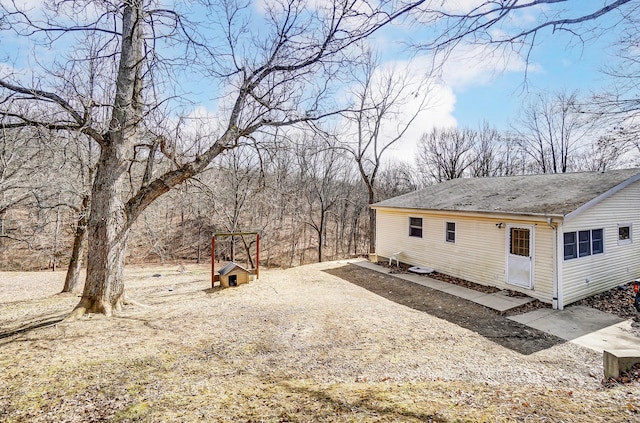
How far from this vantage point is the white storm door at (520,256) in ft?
25.8

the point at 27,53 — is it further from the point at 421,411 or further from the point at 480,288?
the point at 480,288

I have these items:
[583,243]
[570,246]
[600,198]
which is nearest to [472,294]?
[570,246]

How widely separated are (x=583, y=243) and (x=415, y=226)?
496 cm

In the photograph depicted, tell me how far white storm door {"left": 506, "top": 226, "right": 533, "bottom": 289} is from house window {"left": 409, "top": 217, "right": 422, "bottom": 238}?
11.1 feet

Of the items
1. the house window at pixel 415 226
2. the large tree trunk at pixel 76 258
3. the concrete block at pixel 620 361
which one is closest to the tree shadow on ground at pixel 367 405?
the concrete block at pixel 620 361

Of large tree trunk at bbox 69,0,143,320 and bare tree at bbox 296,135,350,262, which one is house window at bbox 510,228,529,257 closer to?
large tree trunk at bbox 69,0,143,320

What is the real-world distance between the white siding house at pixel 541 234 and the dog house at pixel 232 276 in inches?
253

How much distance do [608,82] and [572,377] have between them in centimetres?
588

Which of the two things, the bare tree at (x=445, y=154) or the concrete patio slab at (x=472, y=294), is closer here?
the concrete patio slab at (x=472, y=294)

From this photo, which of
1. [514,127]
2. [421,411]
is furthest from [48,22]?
[514,127]

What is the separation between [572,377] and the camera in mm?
4211

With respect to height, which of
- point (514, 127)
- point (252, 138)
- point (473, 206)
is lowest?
point (473, 206)

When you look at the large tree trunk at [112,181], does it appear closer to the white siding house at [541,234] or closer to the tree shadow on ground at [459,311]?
the tree shadow on ground at [459,311]

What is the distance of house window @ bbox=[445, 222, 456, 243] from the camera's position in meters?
10.1
